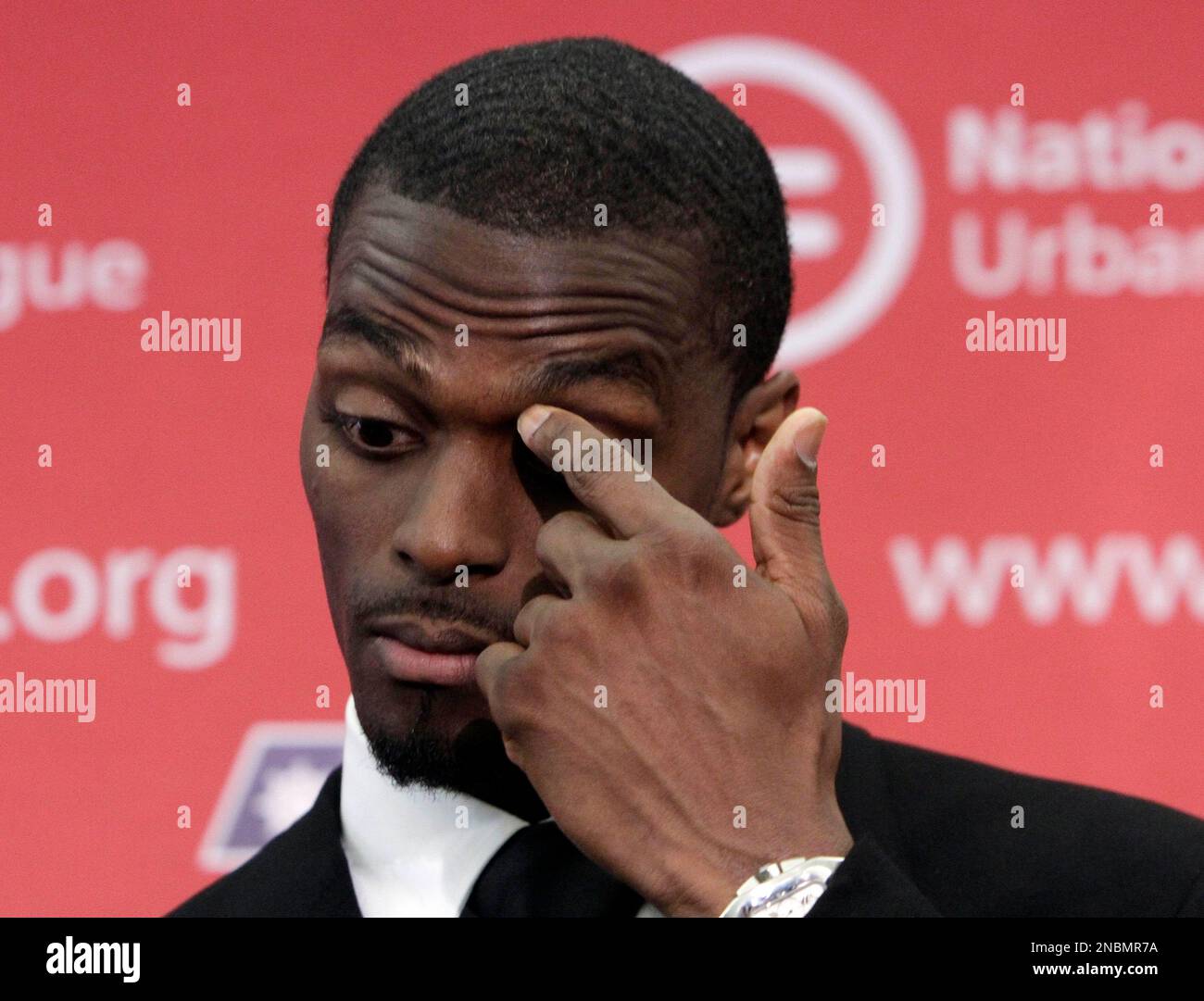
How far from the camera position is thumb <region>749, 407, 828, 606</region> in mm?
1447

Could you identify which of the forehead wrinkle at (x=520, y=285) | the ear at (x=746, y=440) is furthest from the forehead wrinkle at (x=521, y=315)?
the ear at (x=746, y=440)

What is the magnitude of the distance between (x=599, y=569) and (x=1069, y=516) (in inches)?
62.7

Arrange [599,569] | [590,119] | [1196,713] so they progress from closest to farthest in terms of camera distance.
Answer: [599,569] < [590,119] < [1196,713]

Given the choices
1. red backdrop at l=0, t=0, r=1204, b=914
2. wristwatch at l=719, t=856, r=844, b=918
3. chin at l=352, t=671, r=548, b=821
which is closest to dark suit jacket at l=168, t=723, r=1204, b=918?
chin at l=352, t=671, r=548, b=821

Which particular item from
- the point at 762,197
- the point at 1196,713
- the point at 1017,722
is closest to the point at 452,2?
the point at 762,197

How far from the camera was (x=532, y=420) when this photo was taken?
1.46m

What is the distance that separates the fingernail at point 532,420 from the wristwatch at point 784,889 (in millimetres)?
431

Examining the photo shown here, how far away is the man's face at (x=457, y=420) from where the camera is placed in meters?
1.50

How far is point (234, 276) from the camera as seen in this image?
113 inches

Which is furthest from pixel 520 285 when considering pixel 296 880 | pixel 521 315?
pixel 296 880

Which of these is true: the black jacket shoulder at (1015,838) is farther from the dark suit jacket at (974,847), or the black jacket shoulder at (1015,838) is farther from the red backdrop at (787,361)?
the red backdrop at (787,361)

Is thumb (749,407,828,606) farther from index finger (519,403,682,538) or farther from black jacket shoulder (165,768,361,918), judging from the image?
black jacket shoulder (165,768,361,918)

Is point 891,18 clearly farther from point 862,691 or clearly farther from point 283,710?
point 283,710

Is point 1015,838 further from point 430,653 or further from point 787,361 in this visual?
point 787,361
